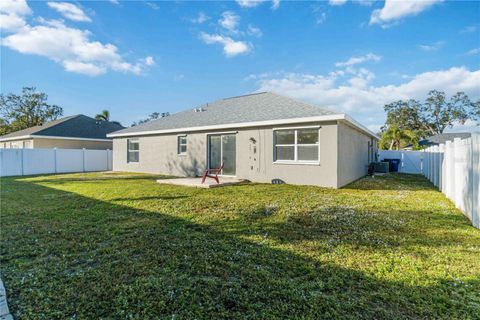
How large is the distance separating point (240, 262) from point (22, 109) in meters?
43.1

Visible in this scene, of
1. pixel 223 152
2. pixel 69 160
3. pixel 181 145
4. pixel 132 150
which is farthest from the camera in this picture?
pixel 69 160

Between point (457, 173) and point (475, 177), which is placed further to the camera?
point (457, 173)

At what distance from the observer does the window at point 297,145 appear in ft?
32.7

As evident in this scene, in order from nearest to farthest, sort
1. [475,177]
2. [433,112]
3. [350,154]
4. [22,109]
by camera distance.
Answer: [475,177]
[350,154]
[22,109]
[433,112]

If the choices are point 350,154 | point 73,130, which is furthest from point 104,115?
point 350,154

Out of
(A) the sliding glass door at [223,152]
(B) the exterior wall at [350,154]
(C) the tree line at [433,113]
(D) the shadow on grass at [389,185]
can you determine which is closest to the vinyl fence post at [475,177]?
(B) the exterior wall at [350,154]

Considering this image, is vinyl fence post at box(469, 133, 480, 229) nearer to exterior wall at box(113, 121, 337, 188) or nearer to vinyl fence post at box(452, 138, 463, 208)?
vinyl fence post at box(452, 138, 463, 208)

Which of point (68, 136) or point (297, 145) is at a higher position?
point (68, 136)

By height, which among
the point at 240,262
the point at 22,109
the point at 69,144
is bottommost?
the point at 240,262

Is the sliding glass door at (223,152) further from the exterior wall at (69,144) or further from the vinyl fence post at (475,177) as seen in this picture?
the exterior wall at (69,144)

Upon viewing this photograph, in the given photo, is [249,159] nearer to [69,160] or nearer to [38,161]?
[69,160]

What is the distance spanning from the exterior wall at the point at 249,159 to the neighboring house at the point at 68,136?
7.63 m

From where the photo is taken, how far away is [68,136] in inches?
810

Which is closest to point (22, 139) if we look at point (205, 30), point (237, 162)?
point (205, 30)
